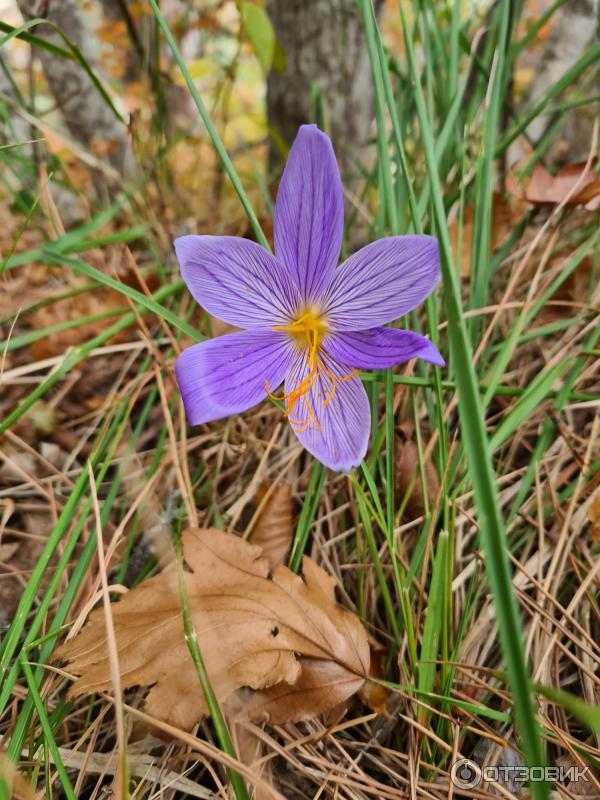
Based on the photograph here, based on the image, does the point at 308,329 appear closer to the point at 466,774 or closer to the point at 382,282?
the point at 382,282

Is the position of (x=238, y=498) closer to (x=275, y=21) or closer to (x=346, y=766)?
(x=346, y=766)

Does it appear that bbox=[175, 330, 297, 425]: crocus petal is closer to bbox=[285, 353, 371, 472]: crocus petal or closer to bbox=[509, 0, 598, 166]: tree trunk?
bbox=[285, 353, 371, 472]: crocus petal

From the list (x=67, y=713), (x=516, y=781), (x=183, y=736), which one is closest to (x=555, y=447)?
(x=516, y=781)

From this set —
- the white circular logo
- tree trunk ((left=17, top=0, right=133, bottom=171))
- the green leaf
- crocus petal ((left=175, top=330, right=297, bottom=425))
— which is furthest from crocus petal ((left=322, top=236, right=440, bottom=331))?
tree trunk ((left=17, top=0, right=133, bottom=171))

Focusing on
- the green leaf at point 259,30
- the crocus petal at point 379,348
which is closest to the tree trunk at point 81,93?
the green leaf at point 259,30

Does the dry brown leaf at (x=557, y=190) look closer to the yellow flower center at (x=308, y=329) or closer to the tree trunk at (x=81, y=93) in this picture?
the yellow flower center at (x=308, y=329)

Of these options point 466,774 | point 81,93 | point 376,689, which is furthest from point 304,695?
point 81,93
